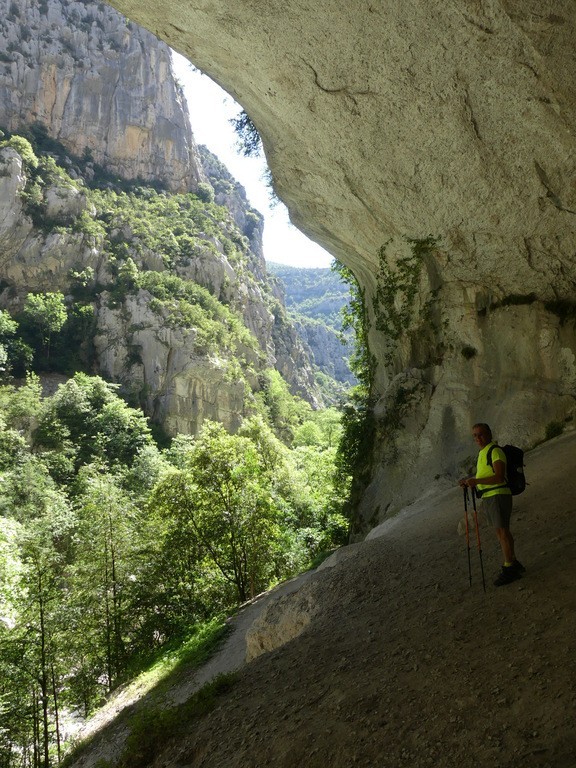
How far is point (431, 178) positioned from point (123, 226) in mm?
59209

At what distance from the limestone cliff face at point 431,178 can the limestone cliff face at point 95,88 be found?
222 feet

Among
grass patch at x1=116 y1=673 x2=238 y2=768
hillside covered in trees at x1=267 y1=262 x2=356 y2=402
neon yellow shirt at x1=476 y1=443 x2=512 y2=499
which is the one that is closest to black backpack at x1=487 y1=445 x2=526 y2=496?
neon yellow shirt at x1=476 y1=443 x2=512 y2=499

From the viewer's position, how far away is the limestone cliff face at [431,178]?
277 inches

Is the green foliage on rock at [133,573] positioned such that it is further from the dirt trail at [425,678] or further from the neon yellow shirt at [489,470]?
the neon yellow shirt at [489,470]

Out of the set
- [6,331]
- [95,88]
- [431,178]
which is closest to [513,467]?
[431,178]

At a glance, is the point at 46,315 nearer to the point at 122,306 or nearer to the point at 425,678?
the point at 122,306

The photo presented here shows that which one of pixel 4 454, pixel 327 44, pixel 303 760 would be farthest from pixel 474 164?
pixel 4 454

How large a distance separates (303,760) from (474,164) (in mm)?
9138

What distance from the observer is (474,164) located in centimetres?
900

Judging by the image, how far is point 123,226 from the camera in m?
62.2

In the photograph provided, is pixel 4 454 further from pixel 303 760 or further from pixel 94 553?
pixel 303 760

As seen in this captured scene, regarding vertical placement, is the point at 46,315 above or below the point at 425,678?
above

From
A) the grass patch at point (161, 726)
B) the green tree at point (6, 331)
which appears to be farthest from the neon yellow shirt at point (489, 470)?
the green tree at point (6, 331)

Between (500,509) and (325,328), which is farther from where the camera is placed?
(325,328)
